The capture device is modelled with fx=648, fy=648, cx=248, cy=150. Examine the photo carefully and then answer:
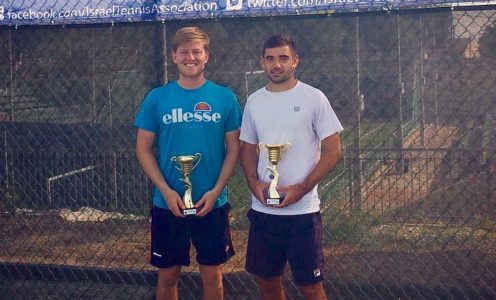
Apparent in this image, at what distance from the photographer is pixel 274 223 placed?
12.0 feet

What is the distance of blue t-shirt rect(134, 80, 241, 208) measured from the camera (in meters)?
3.64

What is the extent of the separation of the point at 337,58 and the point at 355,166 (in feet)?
3.68

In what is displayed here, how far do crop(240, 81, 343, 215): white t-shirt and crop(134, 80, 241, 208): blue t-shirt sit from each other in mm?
190

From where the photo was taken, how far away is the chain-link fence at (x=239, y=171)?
219 inches

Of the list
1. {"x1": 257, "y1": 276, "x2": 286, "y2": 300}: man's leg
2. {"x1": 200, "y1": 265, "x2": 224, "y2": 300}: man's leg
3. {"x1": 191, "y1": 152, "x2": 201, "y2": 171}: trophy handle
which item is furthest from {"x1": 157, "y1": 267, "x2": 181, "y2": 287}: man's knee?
{"x1": 191, "y1": 152, "x2": 201, "y2": 171}: trophy handle

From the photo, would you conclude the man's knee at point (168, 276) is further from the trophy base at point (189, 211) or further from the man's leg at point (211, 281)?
the trophy base at point (189, 211)

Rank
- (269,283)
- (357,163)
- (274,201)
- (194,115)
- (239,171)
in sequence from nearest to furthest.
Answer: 1. (274,201)
2. (194,115)
3. (269,283)
4. (357,163)
5. (239,171)

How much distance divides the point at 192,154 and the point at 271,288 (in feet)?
2.97

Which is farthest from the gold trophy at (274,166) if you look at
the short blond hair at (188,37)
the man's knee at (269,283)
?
the short blond hair at (188,37)

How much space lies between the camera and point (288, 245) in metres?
3.65

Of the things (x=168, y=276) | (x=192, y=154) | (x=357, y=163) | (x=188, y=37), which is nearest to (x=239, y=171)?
(x=357, y=163)

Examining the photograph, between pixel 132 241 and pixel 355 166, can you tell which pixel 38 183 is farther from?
pixel 355 166

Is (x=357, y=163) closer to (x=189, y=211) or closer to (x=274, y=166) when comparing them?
(x=274, y=166)

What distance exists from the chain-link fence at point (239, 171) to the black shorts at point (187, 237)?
1.40 metres
